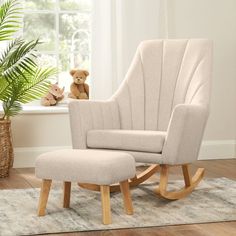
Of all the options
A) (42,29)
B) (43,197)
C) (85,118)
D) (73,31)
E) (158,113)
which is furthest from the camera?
(73,31)

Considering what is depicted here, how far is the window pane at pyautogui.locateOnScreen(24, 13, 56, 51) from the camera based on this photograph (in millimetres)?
5707

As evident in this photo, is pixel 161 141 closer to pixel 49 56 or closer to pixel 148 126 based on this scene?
pixel 148 126

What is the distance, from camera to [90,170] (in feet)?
10.6

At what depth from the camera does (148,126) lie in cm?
436

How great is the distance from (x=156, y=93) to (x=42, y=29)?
1794 millimetres

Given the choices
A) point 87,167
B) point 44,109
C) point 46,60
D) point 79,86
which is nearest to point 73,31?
point 46,60

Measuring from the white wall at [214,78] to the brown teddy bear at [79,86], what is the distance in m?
0.32

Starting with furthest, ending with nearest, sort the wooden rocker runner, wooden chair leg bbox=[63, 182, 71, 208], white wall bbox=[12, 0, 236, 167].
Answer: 1. white wall bbox=[12, 0, 236, 167]
2. the wooden rocker runner
3. wooden chair leg bbox=[63, 182, 71, 208]

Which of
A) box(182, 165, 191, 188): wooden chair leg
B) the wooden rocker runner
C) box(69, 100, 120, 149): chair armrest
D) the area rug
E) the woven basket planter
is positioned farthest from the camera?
the woven basket planter

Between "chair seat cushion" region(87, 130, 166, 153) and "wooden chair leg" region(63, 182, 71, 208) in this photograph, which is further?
"chair seat cushion" region(87, 130, 166, 153)

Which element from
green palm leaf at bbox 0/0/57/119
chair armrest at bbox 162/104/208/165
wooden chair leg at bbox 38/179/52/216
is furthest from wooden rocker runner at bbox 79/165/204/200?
green palm leaf at bbox 0/0/57/119

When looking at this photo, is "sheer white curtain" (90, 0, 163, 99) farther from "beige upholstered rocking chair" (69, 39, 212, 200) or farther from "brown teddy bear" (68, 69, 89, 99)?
"beige upholstered rocking chair" (69, 39, 212, 200)

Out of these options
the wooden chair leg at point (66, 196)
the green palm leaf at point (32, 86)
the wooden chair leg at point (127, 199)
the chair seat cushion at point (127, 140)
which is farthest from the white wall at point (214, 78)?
the wooden chair leg at point (127, 199)

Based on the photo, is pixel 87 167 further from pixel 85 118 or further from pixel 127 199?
pixel 85 118
